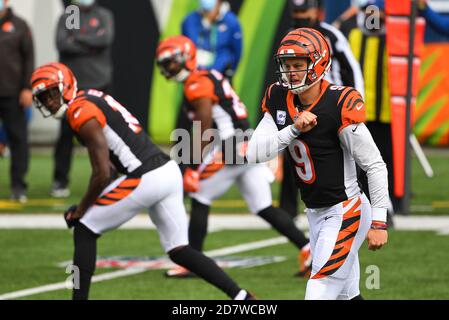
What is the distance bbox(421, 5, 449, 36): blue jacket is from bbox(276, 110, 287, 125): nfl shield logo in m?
6.00

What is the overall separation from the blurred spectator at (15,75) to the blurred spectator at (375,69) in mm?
4110

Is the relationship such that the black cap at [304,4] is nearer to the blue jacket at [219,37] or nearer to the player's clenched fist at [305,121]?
the blue jacket at [219,37]

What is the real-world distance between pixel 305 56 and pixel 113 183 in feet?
7.07

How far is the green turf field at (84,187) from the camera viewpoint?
13.7 meters

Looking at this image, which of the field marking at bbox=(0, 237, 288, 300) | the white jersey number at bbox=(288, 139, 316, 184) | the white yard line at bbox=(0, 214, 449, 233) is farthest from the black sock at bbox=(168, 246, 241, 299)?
the white yard line at bbox=(0, 214, 449, 233)

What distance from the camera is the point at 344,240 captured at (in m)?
6.60

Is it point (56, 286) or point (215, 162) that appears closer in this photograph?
point (56, 286)

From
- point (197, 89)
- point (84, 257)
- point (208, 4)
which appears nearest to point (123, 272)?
point (197, 89)

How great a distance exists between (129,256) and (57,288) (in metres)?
1.60

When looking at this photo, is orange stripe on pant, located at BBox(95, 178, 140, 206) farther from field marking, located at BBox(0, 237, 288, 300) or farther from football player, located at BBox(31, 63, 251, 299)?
field marking, located at BBox(0, 237, 288, 300)

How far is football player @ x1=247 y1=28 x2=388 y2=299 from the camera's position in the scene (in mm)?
6449

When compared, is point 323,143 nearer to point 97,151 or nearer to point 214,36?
point 97,151
